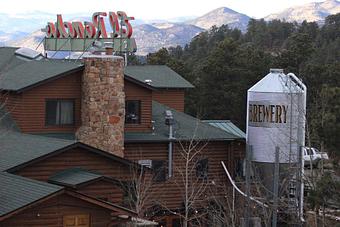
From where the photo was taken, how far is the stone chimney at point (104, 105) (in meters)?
30.0

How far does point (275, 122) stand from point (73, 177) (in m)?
8.29

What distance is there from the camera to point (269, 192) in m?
26.4

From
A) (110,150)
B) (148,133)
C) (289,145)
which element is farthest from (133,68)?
(289,145)

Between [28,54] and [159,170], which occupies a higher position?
[28,54]

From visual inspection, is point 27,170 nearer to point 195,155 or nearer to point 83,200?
point 83,200

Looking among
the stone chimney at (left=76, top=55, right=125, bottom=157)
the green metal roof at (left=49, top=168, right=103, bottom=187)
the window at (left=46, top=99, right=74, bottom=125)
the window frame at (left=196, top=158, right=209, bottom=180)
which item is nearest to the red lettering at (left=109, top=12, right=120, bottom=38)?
the window at (left=46, top=99, right=74, bottom=125)

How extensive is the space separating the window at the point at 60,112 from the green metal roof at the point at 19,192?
347 inches

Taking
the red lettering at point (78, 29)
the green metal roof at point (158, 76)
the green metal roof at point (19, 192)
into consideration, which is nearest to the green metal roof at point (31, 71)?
the green metal roof at point (158, 76)

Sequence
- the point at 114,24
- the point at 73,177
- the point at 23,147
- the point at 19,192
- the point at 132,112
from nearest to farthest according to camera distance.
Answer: the point at 19,192 < the point at 73,177 < the point at 23,147 < the point at 132,112 < the point at 114,24

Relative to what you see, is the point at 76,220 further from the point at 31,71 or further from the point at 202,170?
the point at 31,71

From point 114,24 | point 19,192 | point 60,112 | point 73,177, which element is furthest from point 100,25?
point 19,192

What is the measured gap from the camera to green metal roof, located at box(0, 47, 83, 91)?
3086cm

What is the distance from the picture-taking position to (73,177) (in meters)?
24.8

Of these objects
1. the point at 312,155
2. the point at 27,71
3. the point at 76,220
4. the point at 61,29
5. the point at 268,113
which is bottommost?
the point at 76,220
